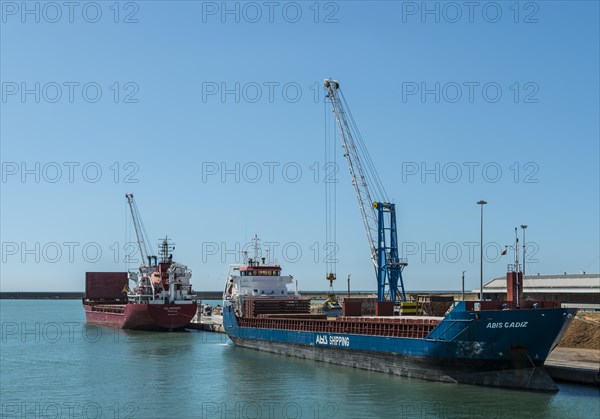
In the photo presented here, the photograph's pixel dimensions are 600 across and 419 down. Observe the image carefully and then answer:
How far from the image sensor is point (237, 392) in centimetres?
3688

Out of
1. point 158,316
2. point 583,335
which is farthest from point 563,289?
point 158,316

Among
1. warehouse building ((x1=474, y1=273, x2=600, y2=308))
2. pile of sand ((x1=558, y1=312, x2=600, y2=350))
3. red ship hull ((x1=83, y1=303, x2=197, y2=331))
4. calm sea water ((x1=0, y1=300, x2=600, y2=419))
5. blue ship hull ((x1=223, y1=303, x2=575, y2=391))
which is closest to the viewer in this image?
calm sea water ((x1=0, y1=300, x2=600, y2=419))

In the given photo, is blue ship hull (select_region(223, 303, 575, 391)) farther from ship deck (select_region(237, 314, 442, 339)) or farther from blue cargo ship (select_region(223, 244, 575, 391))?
ship deck (select_region(237, 314, 442, 339))

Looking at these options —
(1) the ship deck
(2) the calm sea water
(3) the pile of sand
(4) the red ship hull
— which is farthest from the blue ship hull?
(4) the red ship hull

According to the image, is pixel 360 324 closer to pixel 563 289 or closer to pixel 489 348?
pixel 489 348

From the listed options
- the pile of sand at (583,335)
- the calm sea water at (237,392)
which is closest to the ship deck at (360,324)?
the calm sea water at (237,392)

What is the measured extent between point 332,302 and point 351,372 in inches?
1641

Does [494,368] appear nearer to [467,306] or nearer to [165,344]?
[467,306]

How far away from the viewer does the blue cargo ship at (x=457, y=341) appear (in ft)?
114

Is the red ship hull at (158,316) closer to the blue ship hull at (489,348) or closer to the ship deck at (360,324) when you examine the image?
the ship deck at (360,324)

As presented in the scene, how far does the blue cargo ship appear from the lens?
3462 centimetres

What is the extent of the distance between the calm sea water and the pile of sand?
9.37 meters

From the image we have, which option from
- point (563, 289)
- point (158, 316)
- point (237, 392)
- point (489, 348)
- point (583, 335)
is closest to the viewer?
point (489, 348)

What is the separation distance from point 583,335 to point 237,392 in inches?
893
